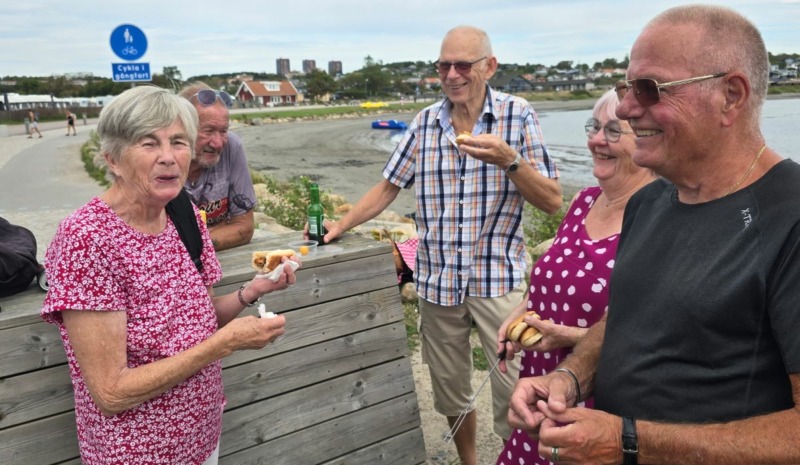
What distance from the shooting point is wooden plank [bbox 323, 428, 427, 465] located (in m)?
3.25

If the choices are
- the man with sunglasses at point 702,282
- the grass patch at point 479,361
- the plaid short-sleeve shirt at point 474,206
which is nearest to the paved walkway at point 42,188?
the grass patch at point 479,361

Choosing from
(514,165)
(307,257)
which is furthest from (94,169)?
(514,165)

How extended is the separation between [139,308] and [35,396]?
0.73m

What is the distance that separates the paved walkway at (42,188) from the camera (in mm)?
10508

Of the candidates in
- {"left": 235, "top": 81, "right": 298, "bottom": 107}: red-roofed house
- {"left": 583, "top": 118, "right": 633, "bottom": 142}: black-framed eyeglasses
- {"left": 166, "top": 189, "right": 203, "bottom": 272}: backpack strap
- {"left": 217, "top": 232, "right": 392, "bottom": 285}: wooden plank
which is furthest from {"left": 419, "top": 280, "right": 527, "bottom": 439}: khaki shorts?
{"left": 235, "top": 81, "right": 298, "bottom": 107}: red-roofed house

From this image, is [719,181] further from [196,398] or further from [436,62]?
[436,62]

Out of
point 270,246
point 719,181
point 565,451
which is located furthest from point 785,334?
point 270,246

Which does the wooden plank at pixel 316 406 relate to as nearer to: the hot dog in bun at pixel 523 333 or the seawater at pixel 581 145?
the hot dog in bun at pixel 523 333

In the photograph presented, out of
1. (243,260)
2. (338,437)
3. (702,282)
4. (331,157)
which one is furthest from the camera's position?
(331,157)

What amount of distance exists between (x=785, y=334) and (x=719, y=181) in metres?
0.45

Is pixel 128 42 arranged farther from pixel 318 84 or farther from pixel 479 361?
pixel 318 84

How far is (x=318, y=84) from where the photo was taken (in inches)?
4117

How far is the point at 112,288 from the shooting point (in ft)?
6.12

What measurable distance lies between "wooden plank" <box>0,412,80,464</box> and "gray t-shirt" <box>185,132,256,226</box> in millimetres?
1306
